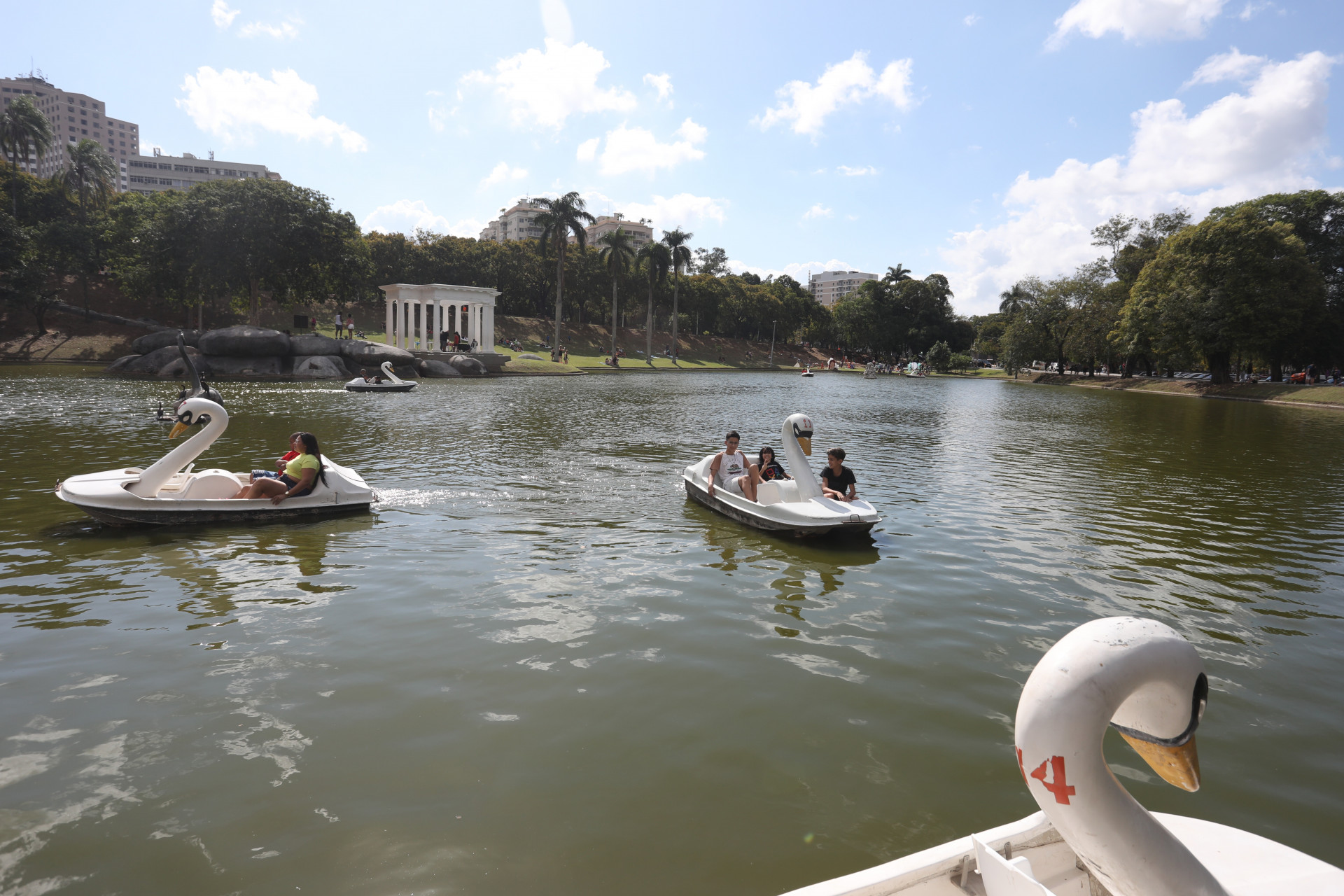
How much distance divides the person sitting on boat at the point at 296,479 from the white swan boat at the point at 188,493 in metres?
0.08

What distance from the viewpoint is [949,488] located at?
14844 millimetres

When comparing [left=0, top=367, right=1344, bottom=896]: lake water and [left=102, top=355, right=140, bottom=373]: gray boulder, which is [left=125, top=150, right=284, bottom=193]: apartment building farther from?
[left=0, top=367, right=1344, bottom=896]: lake water

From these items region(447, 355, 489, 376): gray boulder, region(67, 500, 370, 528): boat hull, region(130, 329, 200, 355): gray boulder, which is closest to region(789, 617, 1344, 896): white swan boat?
region(67, 500, 370, 528): boat hull

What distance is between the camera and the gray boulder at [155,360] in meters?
43.1

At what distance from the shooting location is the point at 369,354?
4697 cm

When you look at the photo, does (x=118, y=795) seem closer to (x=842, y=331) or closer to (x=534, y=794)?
(x=534, y=794)

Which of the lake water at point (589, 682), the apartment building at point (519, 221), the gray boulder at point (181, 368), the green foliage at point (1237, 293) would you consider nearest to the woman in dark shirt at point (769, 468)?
the lake water at point (589, 682)

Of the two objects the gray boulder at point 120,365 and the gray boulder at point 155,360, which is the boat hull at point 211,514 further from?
the gray boulder at point 120,365

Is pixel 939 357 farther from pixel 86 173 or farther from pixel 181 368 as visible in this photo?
pixel 86 173

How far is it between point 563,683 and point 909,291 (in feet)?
352

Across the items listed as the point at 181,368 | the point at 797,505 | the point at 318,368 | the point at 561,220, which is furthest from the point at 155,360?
the point at 797,505

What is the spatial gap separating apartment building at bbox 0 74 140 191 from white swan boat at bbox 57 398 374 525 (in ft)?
553

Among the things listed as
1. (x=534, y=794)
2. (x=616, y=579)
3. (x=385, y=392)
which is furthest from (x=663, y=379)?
(x=534, y=794)

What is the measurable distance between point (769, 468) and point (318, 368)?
4099 centimetres
